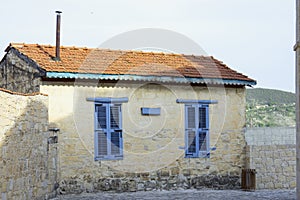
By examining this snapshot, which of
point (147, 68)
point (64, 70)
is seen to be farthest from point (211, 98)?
point (64, 70)

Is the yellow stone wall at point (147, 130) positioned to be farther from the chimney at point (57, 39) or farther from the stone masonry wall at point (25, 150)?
the chimney at point (57, 39)

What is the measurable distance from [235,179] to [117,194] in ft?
13.0

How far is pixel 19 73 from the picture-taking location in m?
14.0

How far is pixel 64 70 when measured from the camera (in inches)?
528

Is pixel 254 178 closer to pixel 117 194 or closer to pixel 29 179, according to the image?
pixel 117 194

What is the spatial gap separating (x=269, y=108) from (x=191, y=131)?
17272 millimetres

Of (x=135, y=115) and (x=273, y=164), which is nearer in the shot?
(x=135, y=115)

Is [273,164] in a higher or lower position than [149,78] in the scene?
lower

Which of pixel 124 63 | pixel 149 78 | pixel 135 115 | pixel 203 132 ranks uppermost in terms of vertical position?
pixel 124 63

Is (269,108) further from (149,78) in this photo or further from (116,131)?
(116,131)

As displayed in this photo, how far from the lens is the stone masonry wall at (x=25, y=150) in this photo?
913 cm

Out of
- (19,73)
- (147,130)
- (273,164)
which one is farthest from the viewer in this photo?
(273,164)

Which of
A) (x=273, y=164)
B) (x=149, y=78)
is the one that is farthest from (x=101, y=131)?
(x=273, y=164)

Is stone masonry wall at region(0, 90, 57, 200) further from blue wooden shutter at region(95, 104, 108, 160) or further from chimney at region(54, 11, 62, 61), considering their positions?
chimney at region(54, 11, 62, 61)
